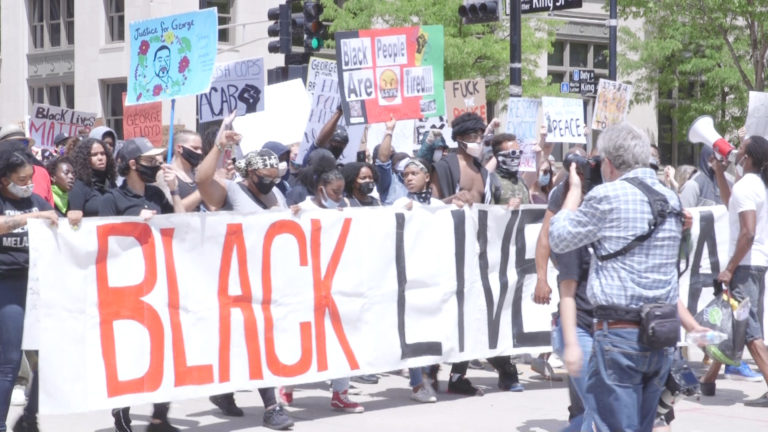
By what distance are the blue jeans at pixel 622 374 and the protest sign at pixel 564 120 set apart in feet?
27.2

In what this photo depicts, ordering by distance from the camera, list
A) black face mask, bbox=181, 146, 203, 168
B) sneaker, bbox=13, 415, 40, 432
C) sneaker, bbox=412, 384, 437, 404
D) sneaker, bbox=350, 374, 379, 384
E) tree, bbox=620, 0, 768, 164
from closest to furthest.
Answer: sneaker, bbox=13, 415, 40, 432 < black face mask, bbox=181, 146, 203, 168 < sneaker, bbox=412, 384, 437, 404 < sneaker, bbox=350, 374, 379, 384 < tree, bbox=620, 0, 768, 164

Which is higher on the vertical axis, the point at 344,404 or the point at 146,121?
the point at 146,121

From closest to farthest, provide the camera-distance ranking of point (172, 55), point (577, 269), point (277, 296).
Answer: point (577, 269) < point (277, 296) < point (172, 55)

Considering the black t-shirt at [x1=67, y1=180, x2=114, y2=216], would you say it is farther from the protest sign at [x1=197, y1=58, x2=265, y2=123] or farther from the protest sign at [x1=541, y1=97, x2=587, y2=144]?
the protest sign at [x1=541, y1=97, x2=587, y2=144]

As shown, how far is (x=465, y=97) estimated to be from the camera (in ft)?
44.0

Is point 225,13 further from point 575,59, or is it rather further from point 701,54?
point 701,54

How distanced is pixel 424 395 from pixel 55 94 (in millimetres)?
27933

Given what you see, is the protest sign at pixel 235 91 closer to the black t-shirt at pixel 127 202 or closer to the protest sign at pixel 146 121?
the protest sign at pixel 146 121

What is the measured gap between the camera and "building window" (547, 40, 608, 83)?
110 feet

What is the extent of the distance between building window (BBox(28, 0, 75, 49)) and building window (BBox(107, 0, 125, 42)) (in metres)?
1.81

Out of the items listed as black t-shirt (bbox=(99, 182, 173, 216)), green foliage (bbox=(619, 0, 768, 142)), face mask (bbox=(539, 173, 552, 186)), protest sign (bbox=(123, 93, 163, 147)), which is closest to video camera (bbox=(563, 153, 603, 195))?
black t-shirt (bbox=(99, 182, 173, 216))

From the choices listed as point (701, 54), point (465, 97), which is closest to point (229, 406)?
point (465, 97)

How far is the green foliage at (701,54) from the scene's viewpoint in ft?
89.9

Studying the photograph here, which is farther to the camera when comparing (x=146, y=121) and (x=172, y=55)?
(x=146, y=121)
